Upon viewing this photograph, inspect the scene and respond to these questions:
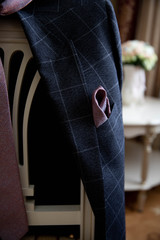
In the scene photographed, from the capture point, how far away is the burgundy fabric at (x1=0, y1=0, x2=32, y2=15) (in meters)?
0.51

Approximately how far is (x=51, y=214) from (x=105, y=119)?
316mm

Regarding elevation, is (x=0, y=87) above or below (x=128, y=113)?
above

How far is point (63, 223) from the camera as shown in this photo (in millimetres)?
691

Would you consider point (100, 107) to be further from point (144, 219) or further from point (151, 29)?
point (151, 29)

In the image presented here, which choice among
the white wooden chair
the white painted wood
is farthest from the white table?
the white wooden chair

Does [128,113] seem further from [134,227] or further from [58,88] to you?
[58,88]

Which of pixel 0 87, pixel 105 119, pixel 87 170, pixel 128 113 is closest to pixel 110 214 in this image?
pixel 87 170

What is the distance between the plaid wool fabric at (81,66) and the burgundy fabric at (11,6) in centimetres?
2

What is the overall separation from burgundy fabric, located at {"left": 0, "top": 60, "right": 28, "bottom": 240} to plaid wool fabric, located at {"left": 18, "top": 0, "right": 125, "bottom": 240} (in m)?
0.11

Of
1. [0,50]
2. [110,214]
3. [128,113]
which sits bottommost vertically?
[128,113]

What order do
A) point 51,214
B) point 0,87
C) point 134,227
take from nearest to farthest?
1. point 0,87
2. point 51,214
3. point 134,227

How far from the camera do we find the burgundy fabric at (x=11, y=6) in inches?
20.1

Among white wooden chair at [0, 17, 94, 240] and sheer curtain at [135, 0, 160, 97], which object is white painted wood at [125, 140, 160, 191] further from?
white wooden chair at [0, 17, 94, 240]

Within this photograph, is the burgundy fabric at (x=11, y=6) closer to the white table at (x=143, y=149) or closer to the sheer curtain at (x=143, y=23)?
the white table at (x=143, y=149)
